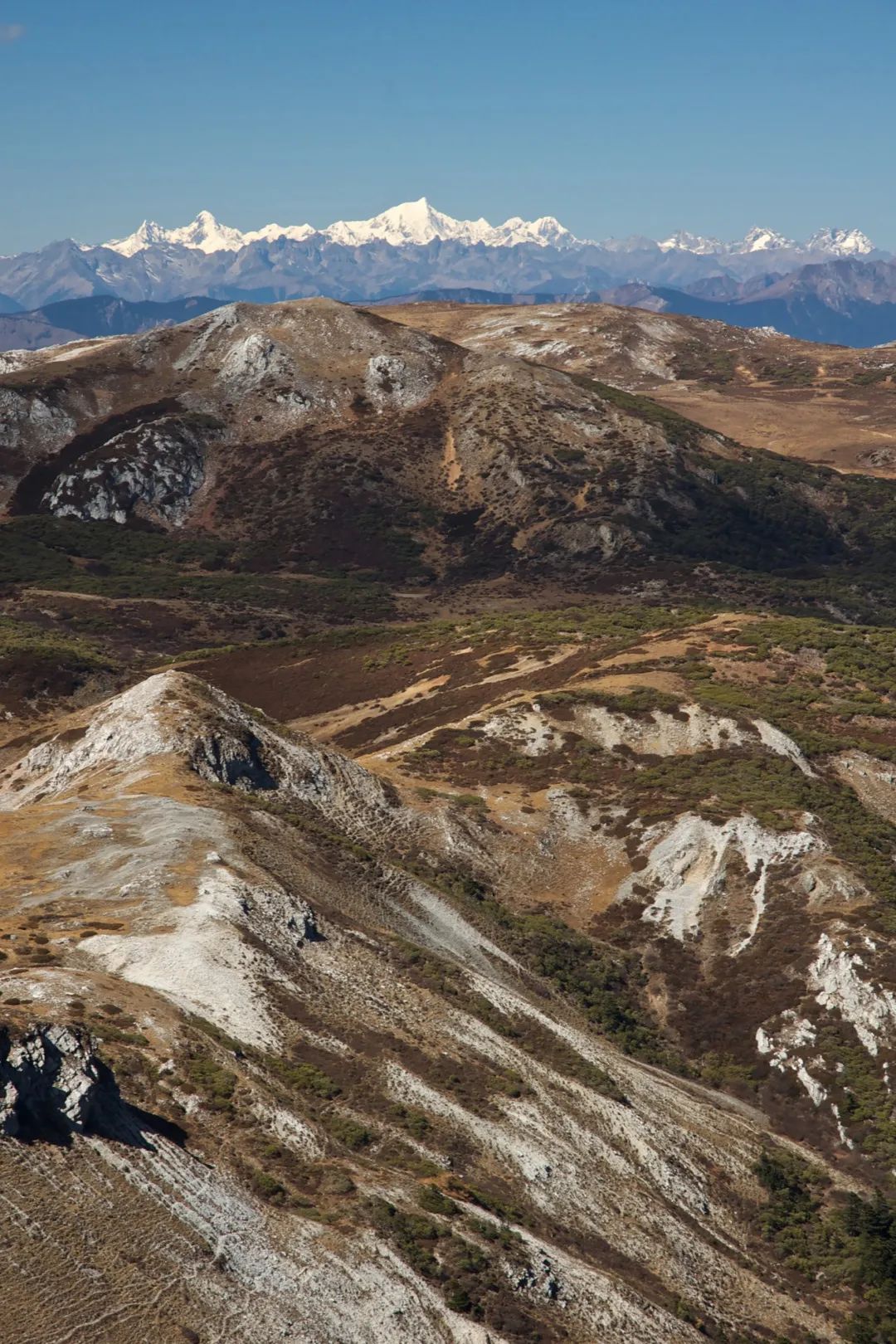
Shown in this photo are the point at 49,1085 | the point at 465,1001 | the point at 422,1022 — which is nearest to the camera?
the point at 49,1085

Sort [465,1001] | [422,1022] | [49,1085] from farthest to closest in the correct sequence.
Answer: [465,1001], [422,1022], [49,1085]

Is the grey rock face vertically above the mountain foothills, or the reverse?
the grey rock face

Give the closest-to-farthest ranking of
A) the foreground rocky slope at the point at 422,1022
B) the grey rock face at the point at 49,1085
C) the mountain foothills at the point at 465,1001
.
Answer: the grey rock face at the point at 49,1085 < the foreground rocky slope at the point at 422,1022 < the mountain foothills at the point at 465,1001

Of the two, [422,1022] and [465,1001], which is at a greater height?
[422,1022]

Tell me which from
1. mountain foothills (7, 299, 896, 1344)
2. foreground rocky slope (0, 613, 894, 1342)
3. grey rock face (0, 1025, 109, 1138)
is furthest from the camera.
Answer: mountain foothills (7, 299, 896, 1344)

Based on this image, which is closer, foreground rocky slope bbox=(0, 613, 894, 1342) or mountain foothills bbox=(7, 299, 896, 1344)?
foreground rocky slope bbox=(0, 613, 894, 1342)

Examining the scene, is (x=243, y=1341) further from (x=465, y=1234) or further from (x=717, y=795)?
(x=717, y=795)

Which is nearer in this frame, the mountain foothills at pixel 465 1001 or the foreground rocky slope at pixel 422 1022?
the foreground rocky slope at pixel 422 1022

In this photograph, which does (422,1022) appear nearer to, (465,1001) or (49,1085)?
(465,1001)

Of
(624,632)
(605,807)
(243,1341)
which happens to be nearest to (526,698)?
(605,807)

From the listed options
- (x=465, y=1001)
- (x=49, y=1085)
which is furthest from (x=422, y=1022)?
(x=49, y=1085)

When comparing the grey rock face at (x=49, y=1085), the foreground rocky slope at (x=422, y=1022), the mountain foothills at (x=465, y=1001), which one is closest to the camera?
the grey rock face at (x=49, y=1085)
